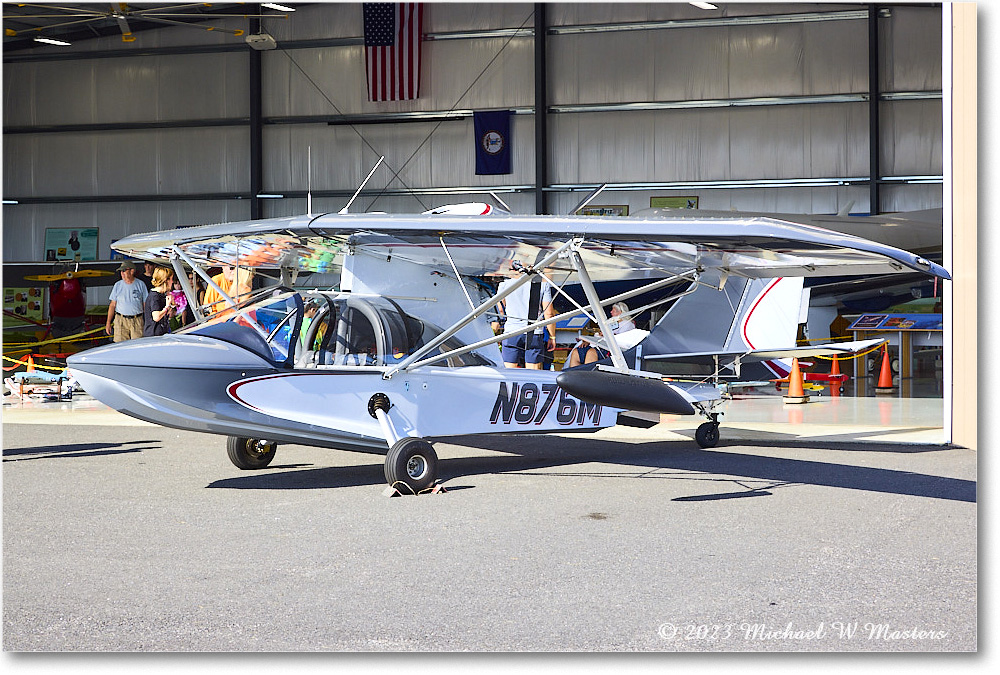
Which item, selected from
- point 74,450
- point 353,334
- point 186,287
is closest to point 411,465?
point 353,334

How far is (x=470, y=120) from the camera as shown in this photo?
24.3m

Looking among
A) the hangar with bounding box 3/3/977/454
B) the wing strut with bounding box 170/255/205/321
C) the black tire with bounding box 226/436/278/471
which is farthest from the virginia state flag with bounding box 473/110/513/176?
the black tire with bounding box 226/436/278/471

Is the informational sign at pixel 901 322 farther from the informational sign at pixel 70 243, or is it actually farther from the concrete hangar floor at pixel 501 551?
the informational sign at pixel 70 243

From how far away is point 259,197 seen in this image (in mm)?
25000

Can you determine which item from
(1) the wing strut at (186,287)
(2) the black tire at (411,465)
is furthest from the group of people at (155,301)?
(2) the black tire at (411,465)

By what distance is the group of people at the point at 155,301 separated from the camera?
1071 centimetres

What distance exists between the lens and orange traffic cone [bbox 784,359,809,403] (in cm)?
1289

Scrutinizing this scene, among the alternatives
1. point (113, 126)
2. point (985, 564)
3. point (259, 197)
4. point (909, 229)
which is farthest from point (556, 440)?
point (113, 126)

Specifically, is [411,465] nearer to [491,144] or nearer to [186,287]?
[186,287]

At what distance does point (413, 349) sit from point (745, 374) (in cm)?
404

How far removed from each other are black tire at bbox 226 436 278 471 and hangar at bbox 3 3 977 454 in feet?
50.1

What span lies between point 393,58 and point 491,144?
10.6 ft

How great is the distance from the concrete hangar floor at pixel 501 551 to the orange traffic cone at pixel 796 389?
4161 millimetres

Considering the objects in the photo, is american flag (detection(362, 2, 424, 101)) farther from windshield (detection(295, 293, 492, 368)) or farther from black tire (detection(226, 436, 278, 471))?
windshield (detection(295, 293, 492, 368))
